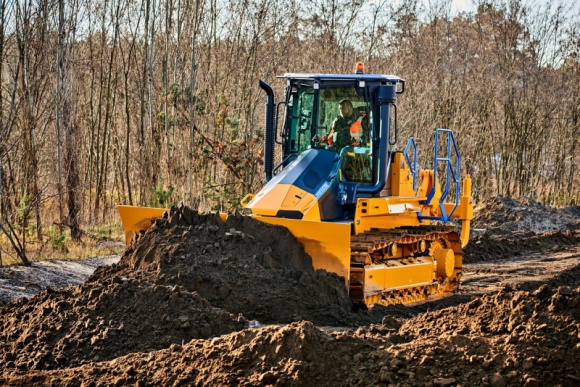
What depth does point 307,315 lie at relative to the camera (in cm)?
830

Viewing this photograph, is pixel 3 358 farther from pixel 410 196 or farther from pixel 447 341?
pixel 410 196

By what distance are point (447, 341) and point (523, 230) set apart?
488 inches

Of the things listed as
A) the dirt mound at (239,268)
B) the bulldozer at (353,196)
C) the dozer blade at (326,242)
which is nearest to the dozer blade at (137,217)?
the bulldozer at (353,196)

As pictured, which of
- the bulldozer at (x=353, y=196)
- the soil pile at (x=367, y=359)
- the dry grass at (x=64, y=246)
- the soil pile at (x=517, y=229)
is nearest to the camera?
the soil pile at (x=367, y=359)

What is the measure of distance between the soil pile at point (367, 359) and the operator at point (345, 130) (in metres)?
3.75

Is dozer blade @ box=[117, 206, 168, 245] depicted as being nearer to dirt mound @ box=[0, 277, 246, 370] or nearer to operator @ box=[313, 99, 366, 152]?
dirt mound @ box=[0, 277, 246, 370]

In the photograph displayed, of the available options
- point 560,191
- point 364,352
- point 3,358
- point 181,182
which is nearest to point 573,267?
point 181,182

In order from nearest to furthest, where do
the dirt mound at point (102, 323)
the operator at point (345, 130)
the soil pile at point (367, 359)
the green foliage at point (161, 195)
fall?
the soil pile at point (367, 359) < the dirt mound at point (102, 323) < the operator at point (345, 130) < the green foliage at point (161, 195)

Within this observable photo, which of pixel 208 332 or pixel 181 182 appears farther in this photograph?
pixel 181 182

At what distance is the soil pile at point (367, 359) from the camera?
5.60m

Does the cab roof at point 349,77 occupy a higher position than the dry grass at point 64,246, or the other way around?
the cab roof at point 349,77

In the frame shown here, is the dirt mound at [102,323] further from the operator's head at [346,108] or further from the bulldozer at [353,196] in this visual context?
the operator's head at [346,108]

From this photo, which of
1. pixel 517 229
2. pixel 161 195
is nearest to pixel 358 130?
pixel 161 195

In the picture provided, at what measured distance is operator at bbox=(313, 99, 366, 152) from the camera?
32.4 feet
